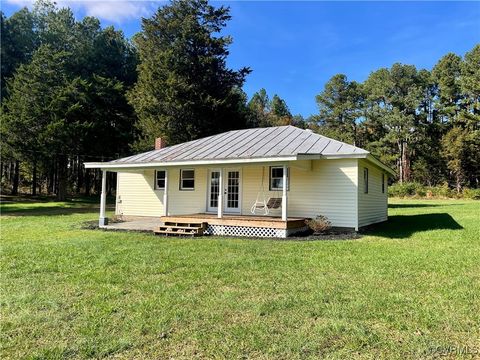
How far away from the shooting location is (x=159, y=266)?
6.45m

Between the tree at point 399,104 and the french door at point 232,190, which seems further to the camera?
the tree at point 399,104

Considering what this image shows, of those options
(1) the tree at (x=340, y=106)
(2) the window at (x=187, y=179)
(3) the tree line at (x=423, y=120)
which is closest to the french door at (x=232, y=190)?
(2) the window at (x=187, y=179)

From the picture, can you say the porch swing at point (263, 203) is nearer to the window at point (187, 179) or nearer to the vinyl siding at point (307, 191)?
the vinyl siding at point (307, 191)

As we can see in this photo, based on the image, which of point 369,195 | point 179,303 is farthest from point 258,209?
point 179,303

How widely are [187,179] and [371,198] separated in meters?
7.23

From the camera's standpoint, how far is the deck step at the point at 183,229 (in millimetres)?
11148

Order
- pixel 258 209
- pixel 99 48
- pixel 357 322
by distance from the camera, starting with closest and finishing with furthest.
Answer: pixel 357 322, pixel 258 209, pixel 99 48

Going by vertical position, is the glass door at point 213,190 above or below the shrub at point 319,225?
above

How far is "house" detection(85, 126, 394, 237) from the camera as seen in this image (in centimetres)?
1114

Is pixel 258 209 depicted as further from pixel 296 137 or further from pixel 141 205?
pixel 141 205

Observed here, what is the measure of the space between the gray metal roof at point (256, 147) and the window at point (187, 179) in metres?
0.92

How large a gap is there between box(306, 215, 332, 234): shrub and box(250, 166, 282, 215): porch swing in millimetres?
1360

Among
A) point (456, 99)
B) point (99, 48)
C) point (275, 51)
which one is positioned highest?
point (99, 48)

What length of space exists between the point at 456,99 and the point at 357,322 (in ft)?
164
